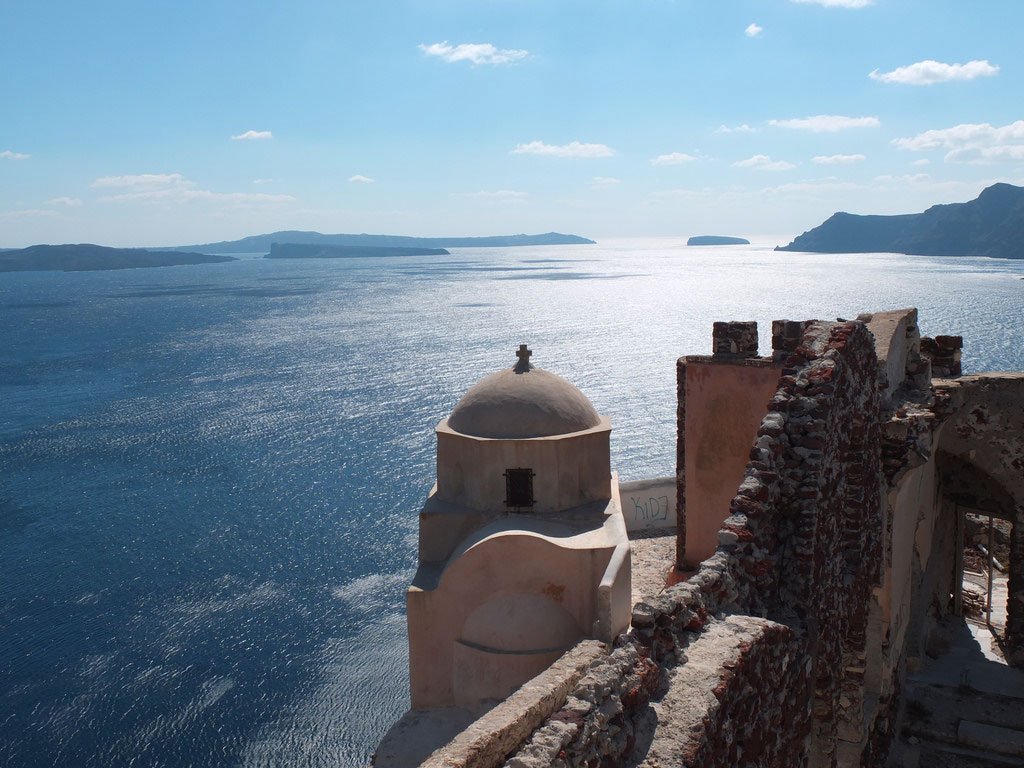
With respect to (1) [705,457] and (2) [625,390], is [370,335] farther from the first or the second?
A: (1) [705,457]

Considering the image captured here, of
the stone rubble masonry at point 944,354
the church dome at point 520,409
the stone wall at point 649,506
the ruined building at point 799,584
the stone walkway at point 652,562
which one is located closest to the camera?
the ruined building at point 799,584

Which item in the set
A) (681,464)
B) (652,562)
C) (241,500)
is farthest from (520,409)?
(241,500)

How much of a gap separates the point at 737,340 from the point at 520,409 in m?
3.89

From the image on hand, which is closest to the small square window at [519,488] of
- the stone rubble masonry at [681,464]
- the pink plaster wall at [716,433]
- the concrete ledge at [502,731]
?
→ the stone rubble masonry at [681,464]

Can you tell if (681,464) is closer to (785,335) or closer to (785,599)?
(785,335)

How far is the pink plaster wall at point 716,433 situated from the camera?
45.9 feet

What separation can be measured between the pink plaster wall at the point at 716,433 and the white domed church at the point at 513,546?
153 cm

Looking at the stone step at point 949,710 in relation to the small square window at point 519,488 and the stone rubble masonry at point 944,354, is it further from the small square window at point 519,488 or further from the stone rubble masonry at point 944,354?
the small square window at point 519,488

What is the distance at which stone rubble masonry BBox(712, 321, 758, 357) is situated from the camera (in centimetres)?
1415

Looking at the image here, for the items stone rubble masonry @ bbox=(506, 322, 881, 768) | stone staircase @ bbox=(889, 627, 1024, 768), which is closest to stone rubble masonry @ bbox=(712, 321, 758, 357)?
stone rubble masonry @ bbox=(506, 322, 881, 768)

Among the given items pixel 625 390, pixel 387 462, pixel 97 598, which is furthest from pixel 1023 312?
pixel 97 598

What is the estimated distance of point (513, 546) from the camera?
13070mm

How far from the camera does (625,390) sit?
59.7m

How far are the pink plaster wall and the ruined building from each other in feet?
0.10
